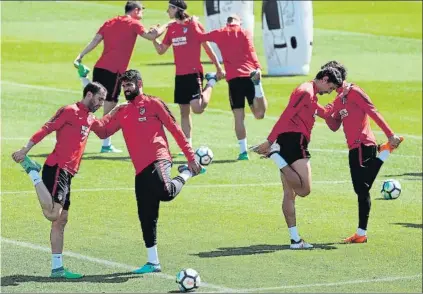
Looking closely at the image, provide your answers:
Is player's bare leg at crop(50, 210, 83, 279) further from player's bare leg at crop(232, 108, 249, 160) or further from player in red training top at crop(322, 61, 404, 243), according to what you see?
player's bare leg at crop(232, 108, 249, 160)

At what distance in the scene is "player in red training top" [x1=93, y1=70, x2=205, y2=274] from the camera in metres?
15.8

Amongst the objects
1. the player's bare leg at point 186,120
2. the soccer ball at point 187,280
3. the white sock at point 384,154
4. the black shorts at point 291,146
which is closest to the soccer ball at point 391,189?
the white sock at point 384,154

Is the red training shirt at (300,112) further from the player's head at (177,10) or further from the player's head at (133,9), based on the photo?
the player's head at (133,9)

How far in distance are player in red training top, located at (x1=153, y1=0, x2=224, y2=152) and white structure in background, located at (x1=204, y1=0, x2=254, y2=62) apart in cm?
1466

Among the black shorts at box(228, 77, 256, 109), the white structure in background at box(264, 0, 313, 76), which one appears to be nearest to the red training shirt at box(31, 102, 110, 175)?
the black shorts at box(228, 77, 256, 109)

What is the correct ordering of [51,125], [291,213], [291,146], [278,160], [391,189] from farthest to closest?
[391,189], [291,213], [291,146], [278,160], [51,125]

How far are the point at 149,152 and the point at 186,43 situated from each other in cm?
876

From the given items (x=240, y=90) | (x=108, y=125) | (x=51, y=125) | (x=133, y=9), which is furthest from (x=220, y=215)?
(x=133, y=9)

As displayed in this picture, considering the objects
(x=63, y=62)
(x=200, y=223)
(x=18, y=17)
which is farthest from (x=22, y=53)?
(x=200, y=223)

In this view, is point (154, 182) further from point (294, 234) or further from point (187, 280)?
point (294, 234)

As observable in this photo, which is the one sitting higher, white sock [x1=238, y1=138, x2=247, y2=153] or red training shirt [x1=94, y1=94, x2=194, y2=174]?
red training shirt [x1=94, y1=94, x2=194, y2=174]

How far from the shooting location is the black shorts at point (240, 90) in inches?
971

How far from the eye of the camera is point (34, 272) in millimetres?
16000

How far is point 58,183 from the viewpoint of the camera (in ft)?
51.1
